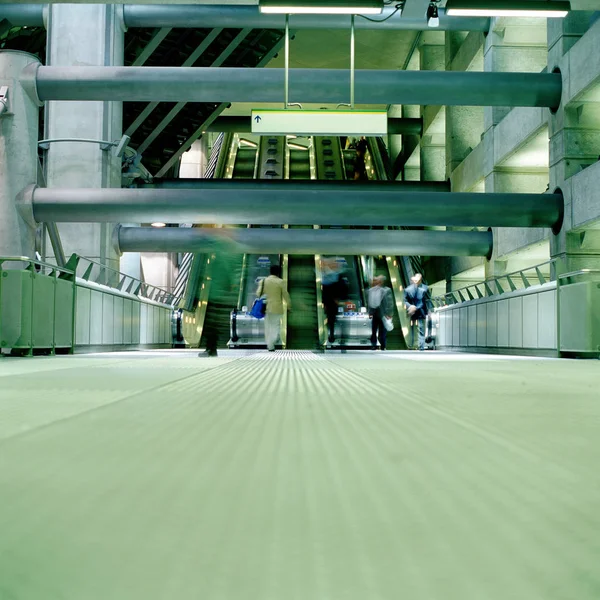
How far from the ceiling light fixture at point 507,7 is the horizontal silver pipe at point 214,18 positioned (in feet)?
18.1

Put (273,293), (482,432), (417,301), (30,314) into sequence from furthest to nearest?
1. (417,301)
2. (273,293)
3. (30,314)
4. (482,432)

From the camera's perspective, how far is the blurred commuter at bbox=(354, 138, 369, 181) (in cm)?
3403

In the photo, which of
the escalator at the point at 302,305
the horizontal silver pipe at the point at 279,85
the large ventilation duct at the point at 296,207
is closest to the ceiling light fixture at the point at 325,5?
the horizontal silver pipe at the point at 279,85

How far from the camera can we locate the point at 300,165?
3288 cm

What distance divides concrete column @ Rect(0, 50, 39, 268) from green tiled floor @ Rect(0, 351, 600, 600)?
11582 millimetres

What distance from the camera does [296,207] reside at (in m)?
15.8

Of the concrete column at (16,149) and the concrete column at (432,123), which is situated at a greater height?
the concrete column at (432,123)

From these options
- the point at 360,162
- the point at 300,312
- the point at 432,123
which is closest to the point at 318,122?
the point at 300,312

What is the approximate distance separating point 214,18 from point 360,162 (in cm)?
1830

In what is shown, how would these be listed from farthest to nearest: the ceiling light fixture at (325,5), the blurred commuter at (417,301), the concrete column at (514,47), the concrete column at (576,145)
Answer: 1. the concrete column at (514,47)
2. the blurred commuter at (417,301)
3. the concrete column at (576,145)
4. the ceiling light fixture at (325,5)

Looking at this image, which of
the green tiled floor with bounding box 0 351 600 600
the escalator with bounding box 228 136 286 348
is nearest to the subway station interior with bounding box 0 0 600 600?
the green tiled floor with bounding box 0 351 600 600

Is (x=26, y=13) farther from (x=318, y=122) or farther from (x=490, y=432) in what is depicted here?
(x=490, y=432)

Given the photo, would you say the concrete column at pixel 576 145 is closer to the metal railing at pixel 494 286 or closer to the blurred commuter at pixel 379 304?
the metal railing at pixel 494 286

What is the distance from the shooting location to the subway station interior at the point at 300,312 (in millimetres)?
1399
